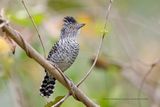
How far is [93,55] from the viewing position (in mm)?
5398

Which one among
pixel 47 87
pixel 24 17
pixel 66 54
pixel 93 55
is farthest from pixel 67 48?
pixel 93 55

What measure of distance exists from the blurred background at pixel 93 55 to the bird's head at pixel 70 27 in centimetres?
17

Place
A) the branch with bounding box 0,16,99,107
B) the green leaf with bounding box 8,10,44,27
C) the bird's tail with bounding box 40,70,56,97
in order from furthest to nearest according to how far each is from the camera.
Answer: the green leaf with bounding box 8,10,44,27, the bird's tail with bounding box 40,70,56,97, the branch with bounding box 0,16,99,107

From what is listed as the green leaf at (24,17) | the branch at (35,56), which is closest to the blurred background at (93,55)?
the green leaf at (24,17)

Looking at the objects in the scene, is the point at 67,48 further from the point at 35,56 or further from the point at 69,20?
the point at 35,56

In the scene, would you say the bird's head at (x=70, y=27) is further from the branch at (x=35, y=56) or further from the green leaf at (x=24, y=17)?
the branch at (x=35, y=56)

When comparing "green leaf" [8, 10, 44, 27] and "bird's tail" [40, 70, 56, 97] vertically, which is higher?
"green leaf" [8, 10, 44, 27]

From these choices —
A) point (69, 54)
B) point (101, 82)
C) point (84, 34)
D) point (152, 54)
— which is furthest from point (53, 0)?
point (69, 54)

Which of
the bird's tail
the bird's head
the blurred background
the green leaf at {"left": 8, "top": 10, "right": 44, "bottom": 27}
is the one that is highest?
the green leaf at {"left": 8, "top": 10, "right": 44, "bottom": 27}

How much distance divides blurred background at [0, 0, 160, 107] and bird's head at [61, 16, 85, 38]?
166mm

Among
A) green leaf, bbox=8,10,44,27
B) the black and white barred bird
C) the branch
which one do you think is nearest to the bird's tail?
the black and white barred bird

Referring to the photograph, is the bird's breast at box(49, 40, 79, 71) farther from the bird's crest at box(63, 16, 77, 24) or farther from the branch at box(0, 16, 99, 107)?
the branch at box(0, 16, 99, 107)

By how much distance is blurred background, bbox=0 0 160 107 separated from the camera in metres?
5.00

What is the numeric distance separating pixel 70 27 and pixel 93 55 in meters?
0.97
